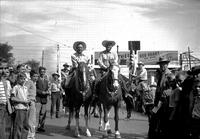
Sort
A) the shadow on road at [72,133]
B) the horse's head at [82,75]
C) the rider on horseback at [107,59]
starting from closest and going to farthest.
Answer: the shadow on road at [72,133] < the horse's head at [82,75] < the rider on horseback at [107,59]

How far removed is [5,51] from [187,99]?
7434 cm

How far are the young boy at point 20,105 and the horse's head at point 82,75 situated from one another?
2.62 m

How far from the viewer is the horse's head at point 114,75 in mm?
10711

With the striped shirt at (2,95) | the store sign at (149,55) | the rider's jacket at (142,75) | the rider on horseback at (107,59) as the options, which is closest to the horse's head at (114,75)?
the rider on horseback at (107,59)

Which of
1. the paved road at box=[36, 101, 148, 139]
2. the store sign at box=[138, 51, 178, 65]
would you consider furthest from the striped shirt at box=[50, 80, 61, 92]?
the store sign at box=[138, 51, 178, 65]

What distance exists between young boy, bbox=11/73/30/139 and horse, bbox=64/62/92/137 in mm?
2613

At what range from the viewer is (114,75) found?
10695 millimetres

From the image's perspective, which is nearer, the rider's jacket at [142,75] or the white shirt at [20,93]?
the white shirt at [20,93]

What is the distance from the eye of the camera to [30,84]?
961 cm

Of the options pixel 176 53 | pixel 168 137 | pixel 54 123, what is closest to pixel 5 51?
pixel 176 53

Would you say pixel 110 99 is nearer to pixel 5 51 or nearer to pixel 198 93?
pixel 198 93

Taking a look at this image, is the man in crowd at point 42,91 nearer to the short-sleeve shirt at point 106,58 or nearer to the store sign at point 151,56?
the short-sleeve shirt at point 106,58

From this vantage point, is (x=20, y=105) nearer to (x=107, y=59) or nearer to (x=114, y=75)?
(x=114, y=75)

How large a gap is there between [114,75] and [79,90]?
1514 millimetres
